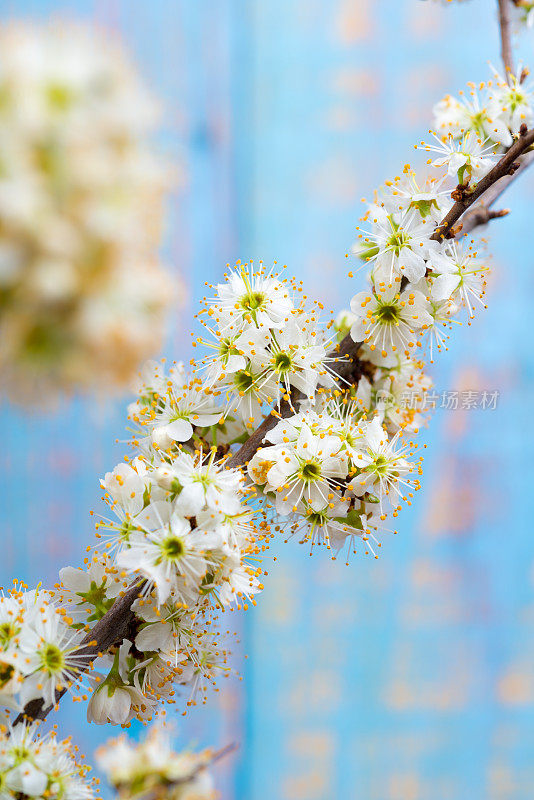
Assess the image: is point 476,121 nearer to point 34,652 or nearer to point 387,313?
point 387,313

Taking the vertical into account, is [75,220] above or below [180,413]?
below

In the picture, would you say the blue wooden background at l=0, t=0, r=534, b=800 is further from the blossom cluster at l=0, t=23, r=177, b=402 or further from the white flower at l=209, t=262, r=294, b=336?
the blossom cluster at l=0, t=23, r=177, b=402

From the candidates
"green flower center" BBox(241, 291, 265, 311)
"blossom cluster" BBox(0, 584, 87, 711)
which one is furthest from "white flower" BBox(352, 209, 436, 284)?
"blossom cluster" BBox(0, 584, 87, 711)

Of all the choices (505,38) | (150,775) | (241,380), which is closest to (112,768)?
(150,775)

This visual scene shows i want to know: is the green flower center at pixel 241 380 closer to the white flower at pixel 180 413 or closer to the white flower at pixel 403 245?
the white flower at pixel 180 413

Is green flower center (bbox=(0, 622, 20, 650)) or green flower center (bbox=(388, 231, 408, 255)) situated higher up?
green flower center (bbox=(388, 231, 408, 255))

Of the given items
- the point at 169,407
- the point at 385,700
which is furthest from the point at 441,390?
the point at 169,407
